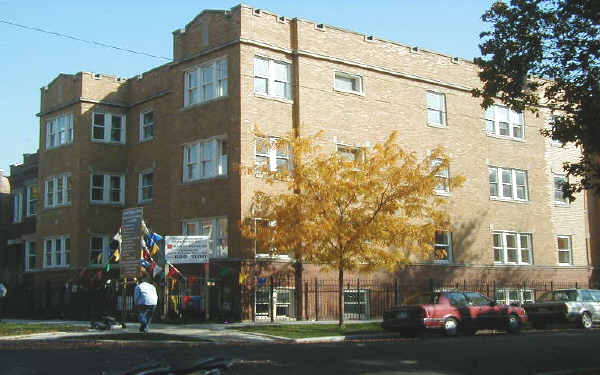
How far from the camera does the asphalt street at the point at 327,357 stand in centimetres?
1270

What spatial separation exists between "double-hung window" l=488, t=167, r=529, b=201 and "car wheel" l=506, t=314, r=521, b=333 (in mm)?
Result: 12124

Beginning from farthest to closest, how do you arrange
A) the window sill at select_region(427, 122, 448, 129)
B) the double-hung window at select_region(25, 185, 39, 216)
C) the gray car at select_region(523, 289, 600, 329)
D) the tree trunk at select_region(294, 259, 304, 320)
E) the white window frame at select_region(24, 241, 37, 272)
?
the double-hung window at select_region(25, 185, 39, 216)
the white window frame at select_region(24, 241, 37, 272)
the window sill at select_region(427, 122, 448, 129)
the tree trunk at select_region(294, 259, 304, 320)
the gray car at select_region(523, 289, 600, 329)

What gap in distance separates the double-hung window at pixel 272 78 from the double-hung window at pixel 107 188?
33.5 ft

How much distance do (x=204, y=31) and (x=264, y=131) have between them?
17.0ft

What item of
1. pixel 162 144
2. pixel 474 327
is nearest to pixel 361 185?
pixel 474 327

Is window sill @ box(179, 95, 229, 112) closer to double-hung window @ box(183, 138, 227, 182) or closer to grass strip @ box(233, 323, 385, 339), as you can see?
double-hung window @ box(183, 138, 227, 182)

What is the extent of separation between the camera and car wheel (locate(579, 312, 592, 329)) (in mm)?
25609

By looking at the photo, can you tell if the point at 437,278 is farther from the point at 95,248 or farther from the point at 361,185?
the point at 95,248

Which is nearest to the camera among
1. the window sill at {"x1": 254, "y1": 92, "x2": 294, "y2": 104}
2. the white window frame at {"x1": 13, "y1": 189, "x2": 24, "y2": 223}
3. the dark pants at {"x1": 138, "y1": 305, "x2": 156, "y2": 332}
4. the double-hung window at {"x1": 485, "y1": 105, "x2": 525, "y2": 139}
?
the dark pants at {"x1": 138, "y1": 305, "x2": 156, "y2": 332}

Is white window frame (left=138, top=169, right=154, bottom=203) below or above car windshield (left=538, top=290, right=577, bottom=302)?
above

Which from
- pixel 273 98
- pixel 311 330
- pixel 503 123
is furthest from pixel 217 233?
pixel 503 123

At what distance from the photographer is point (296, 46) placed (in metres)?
29.2

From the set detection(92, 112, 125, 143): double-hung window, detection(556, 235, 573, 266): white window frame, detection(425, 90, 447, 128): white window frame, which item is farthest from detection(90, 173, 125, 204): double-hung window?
detection(556, 235, 573, 266): white window frame

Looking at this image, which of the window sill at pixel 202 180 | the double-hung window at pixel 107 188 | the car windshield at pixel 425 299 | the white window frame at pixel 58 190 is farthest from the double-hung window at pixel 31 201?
the car windshield at pixel 425 299
